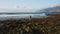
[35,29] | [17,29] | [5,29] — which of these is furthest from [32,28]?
[5,29]

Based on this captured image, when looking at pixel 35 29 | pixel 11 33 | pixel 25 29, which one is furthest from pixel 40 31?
pixel 11 33

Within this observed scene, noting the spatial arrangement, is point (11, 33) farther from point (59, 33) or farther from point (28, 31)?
point (59, 33)

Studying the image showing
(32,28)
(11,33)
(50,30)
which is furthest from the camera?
(50,30)

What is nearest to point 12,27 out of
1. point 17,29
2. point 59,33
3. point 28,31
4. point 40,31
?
point 17,29

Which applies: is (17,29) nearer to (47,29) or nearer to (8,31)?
(8,31)

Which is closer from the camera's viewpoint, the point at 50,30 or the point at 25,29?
the point at 25,29

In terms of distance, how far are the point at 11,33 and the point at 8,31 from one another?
69 cm

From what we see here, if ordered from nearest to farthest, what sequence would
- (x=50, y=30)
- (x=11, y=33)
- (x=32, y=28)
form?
1. (x=11, y=33)
2. (x=32, y=28)
3. (x=50, y=30)

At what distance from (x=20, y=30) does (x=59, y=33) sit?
21.0 ft

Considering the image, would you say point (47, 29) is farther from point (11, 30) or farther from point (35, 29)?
point (11, 30)

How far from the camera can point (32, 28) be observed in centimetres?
2503

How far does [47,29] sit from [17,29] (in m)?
5.42

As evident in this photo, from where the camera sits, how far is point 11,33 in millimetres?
23500

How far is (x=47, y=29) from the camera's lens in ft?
88.5
